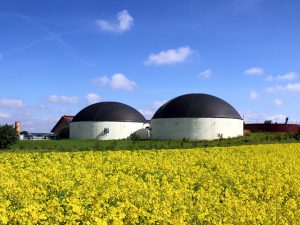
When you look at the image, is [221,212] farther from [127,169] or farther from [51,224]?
[127,169]

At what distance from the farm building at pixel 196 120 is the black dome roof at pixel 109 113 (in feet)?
18.7

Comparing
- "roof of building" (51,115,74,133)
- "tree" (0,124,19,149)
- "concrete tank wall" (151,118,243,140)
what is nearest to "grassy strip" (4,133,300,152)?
"tree" (0,124,19,149)

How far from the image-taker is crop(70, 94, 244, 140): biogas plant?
68812 millimetres

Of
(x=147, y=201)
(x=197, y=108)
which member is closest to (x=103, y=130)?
(x=197, y=108)

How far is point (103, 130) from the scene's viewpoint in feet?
243

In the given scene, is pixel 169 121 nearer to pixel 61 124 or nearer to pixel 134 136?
pixel 134 136

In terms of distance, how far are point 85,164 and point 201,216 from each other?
11736 mm

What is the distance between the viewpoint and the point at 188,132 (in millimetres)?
68938

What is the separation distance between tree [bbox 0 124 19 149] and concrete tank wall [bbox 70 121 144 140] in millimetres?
26446

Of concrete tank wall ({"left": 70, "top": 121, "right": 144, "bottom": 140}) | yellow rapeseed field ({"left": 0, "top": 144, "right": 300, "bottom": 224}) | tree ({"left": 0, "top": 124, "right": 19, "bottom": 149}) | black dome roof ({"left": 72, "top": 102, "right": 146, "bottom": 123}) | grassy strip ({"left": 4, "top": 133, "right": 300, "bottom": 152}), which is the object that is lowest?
yellow rapeseed field ({"left": 0, "top": 144, "right": 300, "bottom": 224})

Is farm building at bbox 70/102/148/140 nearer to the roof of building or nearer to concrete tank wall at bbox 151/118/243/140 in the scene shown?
concrete tank wall at bbox 151/118/243/140

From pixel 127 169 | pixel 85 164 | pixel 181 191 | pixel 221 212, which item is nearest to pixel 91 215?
pixel 221 212

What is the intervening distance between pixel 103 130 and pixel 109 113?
3361 mm

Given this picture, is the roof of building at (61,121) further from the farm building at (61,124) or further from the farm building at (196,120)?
the farm building at (196,120)
